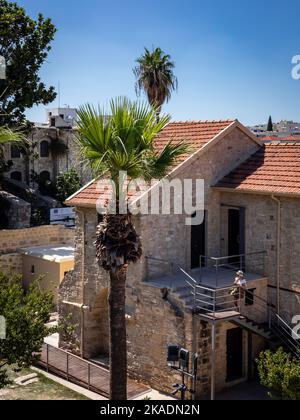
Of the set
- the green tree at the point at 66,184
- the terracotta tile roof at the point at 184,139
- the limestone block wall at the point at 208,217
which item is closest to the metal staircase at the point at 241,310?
the limestone block wall at the point at 208,217

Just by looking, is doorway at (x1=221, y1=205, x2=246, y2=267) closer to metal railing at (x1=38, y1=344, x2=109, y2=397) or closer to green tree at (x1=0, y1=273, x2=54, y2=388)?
metal railing at (x1=38, y1=344, x2=109, y2=397)

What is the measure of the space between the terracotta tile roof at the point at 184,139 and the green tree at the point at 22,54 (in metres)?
11.9

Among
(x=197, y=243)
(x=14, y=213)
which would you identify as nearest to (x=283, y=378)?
(x=197, y=243)

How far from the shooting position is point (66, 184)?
46.7 meters

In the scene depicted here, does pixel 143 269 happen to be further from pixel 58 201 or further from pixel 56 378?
pixel 58 201

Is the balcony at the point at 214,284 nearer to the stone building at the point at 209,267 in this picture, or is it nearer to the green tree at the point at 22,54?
the stone building at the point at 209,267

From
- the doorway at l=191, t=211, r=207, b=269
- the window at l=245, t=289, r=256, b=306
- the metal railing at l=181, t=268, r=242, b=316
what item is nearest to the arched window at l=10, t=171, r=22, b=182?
the doorway at l=191, t=211, r=207, b=269

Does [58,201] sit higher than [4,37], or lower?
lower

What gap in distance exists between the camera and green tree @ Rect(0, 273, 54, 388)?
1441 cm

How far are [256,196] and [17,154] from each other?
29.3 meters

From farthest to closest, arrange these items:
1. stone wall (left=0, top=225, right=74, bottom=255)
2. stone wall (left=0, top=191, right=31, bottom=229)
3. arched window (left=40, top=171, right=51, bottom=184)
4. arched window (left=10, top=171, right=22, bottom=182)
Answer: arched window (left=40, top=171, right=51, bottom=184)
arched window (left=10, top=171, right=22, bottom=182)
stone wall (left=0, top=191, right=31, bottom=229)
stone wall (left=0, top=225, right=74, bottom=255)

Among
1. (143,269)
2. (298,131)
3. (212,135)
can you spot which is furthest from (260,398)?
(298,131)

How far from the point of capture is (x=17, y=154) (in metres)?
46.0

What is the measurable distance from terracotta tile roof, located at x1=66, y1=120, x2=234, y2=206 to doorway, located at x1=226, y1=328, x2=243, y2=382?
661 centimetres
